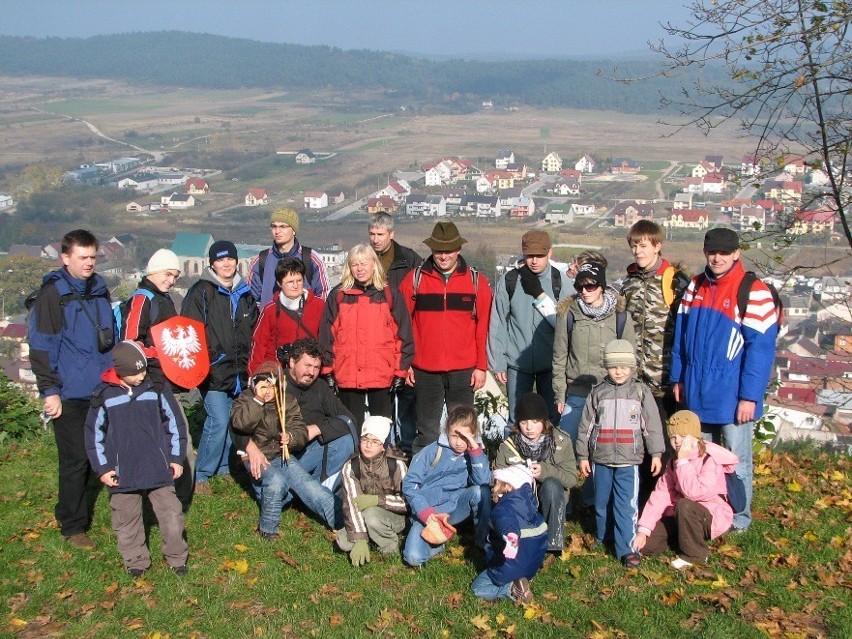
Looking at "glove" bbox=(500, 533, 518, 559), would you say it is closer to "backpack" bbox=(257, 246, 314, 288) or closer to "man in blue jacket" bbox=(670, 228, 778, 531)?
"man in blue jacket" bbox=(670, 228, 778, 531)

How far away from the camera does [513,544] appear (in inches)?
223

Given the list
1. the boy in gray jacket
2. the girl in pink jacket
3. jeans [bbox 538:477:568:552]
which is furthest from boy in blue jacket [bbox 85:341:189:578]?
the girl in pink jacket

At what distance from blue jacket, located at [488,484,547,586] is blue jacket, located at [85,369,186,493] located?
2.31 m

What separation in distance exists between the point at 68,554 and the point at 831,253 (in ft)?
34.6

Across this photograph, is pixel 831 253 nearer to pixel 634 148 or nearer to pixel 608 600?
pixel 608 600

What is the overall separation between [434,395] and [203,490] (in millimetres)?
2264

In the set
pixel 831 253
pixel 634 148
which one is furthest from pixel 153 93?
pixel 831 253

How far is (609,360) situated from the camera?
19.5 feet

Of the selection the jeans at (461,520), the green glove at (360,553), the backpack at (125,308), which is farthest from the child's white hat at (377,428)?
the backpack at (125,308)

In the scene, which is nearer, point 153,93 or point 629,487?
point 629,487

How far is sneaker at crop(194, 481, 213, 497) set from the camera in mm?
7656

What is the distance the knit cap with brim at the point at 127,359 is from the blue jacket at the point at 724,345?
152 inches

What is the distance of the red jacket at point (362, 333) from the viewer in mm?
7031

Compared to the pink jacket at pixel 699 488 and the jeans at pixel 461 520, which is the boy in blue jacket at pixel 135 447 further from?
the pink jacket at pixel 699 488
